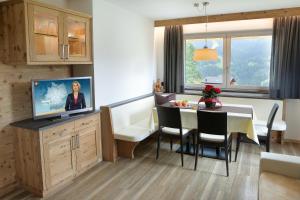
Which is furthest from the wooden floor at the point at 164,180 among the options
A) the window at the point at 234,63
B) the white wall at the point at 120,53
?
the window at the point at 234,63

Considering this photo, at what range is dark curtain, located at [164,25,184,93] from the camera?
540cm

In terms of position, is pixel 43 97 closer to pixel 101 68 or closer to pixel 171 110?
pixel 101 68

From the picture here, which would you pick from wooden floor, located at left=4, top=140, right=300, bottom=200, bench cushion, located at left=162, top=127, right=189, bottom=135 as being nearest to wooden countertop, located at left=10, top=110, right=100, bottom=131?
wooden floor, located at left=4, top=140, right=300, bottom=200

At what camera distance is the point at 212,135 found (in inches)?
143

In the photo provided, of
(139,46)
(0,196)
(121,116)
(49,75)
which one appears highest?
(139,46)

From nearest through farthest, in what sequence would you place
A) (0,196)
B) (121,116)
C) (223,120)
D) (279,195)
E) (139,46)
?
(279,195) < (0,196) < (223,120) < (121,116) < (139,46)

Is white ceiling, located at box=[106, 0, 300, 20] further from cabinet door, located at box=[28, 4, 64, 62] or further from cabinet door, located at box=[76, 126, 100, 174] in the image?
cabinet door, located at box=[76, 126, 100, 174]

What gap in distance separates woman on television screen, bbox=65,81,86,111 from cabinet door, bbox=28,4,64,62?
42cm

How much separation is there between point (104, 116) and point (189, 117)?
1.29 metres

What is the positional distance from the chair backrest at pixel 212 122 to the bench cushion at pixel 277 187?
95 cm

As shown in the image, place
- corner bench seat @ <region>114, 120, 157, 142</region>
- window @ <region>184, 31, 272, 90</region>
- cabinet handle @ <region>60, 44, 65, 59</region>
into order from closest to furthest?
cabinet handle @ <region>60, 44, 65, 59</region> < corner bench seat @ <region>114, 120, 157, 142</region> < window @ <region>184, 31, 272, 90</region>

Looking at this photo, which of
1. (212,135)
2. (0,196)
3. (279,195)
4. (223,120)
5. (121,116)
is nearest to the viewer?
(279,195)

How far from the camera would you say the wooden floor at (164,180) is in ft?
9.59

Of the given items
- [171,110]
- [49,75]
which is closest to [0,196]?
[49,75]
